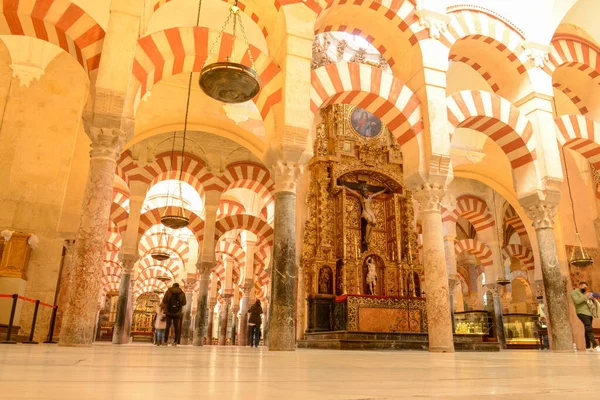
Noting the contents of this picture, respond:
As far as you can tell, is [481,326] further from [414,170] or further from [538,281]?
[414,170]

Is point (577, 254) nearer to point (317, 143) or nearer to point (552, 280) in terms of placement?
point (552, 280)

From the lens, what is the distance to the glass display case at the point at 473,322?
524 inches

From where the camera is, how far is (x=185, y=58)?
6.45 m

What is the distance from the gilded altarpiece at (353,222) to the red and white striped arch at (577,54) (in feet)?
13.1

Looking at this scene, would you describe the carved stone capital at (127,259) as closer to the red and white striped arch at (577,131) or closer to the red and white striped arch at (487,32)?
the red and white striped arch at (487,32)

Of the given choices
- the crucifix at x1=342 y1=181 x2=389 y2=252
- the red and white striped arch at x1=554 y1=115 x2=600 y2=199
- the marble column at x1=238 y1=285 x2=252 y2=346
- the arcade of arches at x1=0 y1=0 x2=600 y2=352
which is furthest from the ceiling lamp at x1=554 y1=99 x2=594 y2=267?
the marble column at x1=238 y1=285 x2=252 y2=346

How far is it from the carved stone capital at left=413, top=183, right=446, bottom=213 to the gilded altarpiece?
2.89 m

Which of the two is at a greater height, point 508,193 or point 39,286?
point 508,193

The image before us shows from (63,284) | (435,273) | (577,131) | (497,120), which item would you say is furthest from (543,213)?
(63,284)

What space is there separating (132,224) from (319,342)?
5175 mm

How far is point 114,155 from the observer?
533 cm

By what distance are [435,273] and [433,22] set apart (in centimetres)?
408

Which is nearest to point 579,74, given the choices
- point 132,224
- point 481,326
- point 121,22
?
point 481,326

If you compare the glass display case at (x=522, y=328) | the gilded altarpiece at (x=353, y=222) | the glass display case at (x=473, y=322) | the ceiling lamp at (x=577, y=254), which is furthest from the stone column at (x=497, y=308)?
the gilded altarpiece at (x=353, y=222)
